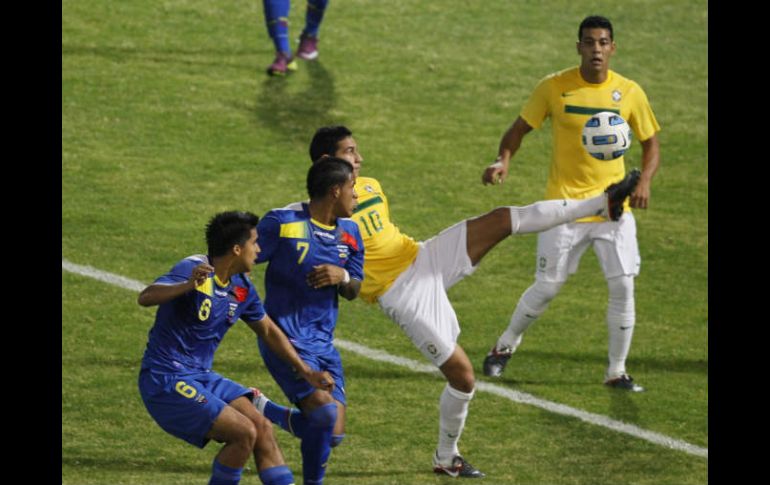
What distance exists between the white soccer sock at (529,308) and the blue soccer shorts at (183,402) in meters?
4.12

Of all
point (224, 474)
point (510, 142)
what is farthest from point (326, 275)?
point (510, 142)

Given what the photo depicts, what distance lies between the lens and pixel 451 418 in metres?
10.9

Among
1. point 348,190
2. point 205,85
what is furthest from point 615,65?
point 348,190

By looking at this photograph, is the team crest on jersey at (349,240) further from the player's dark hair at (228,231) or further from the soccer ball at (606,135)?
the soccer ball at (606,135)

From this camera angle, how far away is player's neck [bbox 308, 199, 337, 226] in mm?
10094

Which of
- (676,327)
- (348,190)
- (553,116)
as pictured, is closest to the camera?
(348,190)

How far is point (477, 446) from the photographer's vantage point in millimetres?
11695

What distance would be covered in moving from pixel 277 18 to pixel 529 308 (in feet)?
21.1

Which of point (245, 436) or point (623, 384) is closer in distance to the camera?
point (245, 436)

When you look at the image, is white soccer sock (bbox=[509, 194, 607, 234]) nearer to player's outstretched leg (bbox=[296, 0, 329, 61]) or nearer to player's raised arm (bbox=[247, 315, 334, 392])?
player's raised arm (bbox=[247, 315, 334, 392])

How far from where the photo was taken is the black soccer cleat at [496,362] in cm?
1317

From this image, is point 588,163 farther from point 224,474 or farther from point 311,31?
point 311,31
